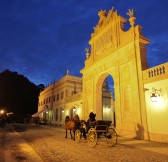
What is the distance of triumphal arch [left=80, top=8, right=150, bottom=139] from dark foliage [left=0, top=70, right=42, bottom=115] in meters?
39.5

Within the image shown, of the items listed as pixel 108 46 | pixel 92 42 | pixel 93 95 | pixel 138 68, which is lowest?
pixel 93 95

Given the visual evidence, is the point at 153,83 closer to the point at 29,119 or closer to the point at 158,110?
the point at 158,110

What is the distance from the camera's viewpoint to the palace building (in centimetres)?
1128

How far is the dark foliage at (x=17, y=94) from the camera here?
53222mm

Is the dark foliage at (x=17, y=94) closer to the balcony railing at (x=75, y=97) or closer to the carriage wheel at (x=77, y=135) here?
the balcony railing at (x=75, y=97)

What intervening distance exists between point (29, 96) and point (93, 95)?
Answer: 1725 inches

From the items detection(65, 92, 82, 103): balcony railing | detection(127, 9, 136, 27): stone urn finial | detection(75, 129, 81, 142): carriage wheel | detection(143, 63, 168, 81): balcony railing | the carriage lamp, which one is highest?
detection(127, 9, 136, 27): stone urn finial

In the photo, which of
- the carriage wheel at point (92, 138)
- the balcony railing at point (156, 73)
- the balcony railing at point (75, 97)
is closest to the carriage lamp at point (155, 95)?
the balcony railing at point (156, 73)

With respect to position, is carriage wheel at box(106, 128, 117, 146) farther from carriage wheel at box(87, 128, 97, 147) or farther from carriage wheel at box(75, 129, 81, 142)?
carriage wheel at box(75, 129, 81, 142)

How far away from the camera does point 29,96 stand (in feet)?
191

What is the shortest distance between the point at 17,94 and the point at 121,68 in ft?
155

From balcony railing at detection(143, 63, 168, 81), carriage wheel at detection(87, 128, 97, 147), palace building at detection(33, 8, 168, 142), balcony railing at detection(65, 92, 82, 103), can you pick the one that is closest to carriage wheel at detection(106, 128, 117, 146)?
carriage wheel at detection(87, 128, 97, 147)

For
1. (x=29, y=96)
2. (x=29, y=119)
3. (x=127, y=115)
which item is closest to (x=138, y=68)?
(x=127, y=115)

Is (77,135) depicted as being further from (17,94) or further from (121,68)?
(17,94)
